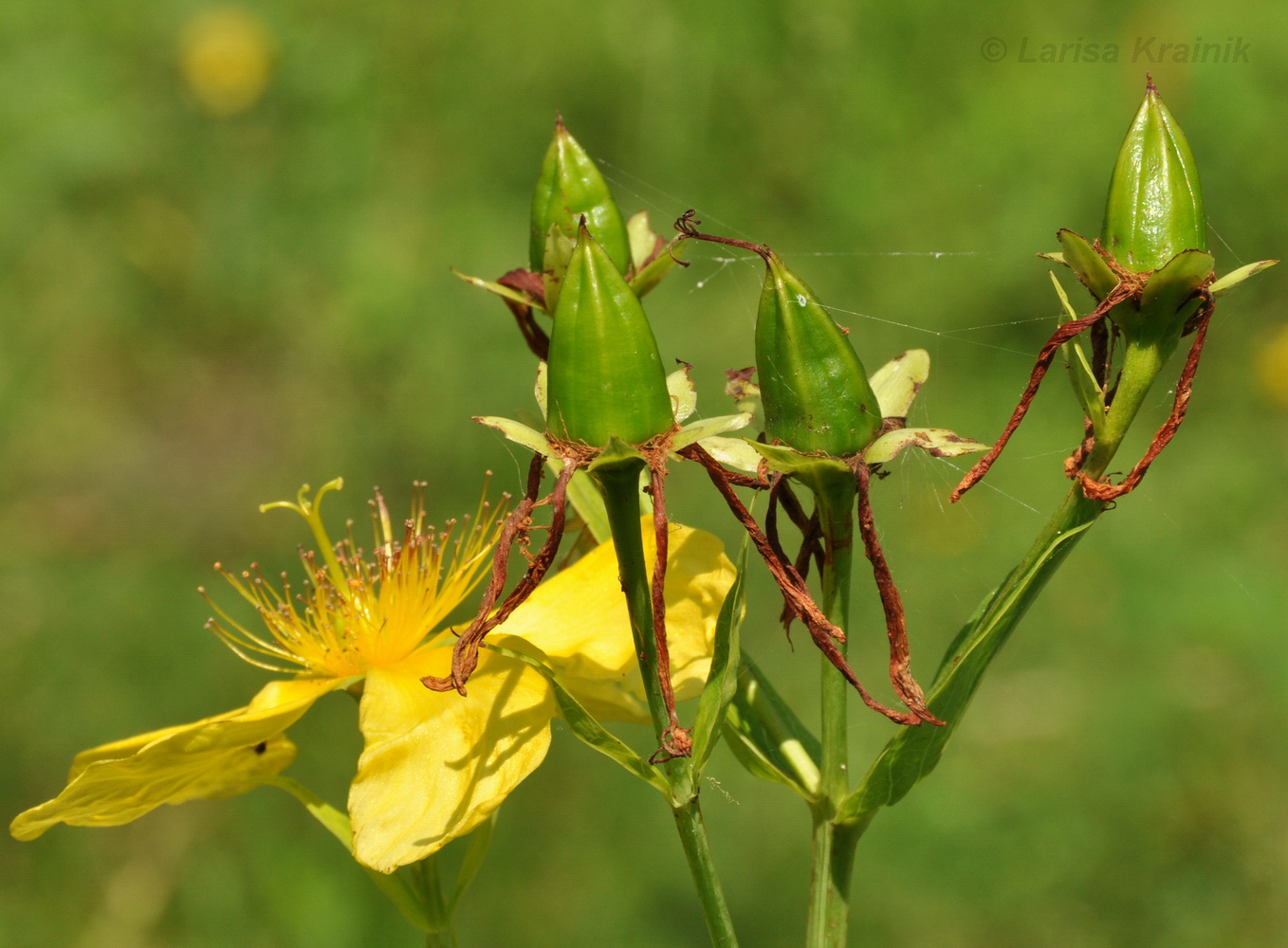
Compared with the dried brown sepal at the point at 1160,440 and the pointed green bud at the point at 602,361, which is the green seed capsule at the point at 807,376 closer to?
the pointed green bud at the point at 602,361

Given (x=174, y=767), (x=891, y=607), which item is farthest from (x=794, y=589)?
(x=174, y=767)

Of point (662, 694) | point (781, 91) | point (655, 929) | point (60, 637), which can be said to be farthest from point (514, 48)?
Result: point (662, 694)

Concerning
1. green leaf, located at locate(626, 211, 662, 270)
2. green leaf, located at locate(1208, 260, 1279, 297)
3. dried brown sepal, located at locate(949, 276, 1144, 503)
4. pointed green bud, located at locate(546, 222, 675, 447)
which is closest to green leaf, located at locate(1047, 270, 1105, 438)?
dried brown sepal, located at locate(949, 276, 1144, 503)

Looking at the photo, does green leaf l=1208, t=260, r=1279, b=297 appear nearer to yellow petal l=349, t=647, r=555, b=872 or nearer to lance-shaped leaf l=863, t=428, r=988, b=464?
lance-shaped leaf l=863, t=428, r=988, b=464

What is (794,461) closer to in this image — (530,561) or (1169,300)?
(530,561)

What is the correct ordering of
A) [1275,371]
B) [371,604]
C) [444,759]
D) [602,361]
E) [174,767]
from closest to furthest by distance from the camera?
[602,361] → [444,759] → [174,767] → [371,604] → [1275,371]

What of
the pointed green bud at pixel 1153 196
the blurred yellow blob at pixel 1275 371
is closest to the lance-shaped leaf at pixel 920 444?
the pointed green bud at pixel 1153 196
